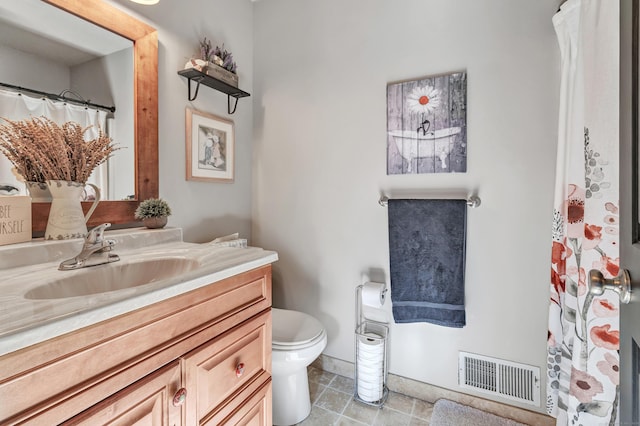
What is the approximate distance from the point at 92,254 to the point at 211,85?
1.15 meters

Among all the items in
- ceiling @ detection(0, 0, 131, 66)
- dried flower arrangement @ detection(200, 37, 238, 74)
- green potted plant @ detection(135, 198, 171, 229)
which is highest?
dried flower arrangement @ detection(200, 37, 238, 74)

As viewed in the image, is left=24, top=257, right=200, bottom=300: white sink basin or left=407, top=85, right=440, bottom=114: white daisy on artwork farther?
left=407, top=85, right=440, bottom=114: white daisy on artwork

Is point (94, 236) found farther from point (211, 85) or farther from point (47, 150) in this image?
point (211, 85)

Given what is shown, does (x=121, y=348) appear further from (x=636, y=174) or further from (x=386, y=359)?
(x=386, y=359)

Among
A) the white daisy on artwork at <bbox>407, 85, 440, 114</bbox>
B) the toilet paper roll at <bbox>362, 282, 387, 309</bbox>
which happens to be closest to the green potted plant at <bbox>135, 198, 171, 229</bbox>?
the toilet paper roll at <bbox>362, 282, 387, 309</bbox>

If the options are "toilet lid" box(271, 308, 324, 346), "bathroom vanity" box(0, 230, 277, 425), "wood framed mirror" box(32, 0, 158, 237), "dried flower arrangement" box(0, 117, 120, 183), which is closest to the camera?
"bathroom vanity" box(0, 230, 277, 425)

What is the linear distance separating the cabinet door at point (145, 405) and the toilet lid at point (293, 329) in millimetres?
624

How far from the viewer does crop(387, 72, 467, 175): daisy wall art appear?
1.50 m

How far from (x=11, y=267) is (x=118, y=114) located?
28.7 inches

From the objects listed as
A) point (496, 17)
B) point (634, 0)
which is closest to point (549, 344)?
point (634, 0)

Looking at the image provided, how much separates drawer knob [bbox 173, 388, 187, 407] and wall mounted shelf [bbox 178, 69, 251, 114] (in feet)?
4.67

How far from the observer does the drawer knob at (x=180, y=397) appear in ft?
2.47

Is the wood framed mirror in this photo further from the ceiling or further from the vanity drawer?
the vanity drawer

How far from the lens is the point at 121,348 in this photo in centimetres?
65
